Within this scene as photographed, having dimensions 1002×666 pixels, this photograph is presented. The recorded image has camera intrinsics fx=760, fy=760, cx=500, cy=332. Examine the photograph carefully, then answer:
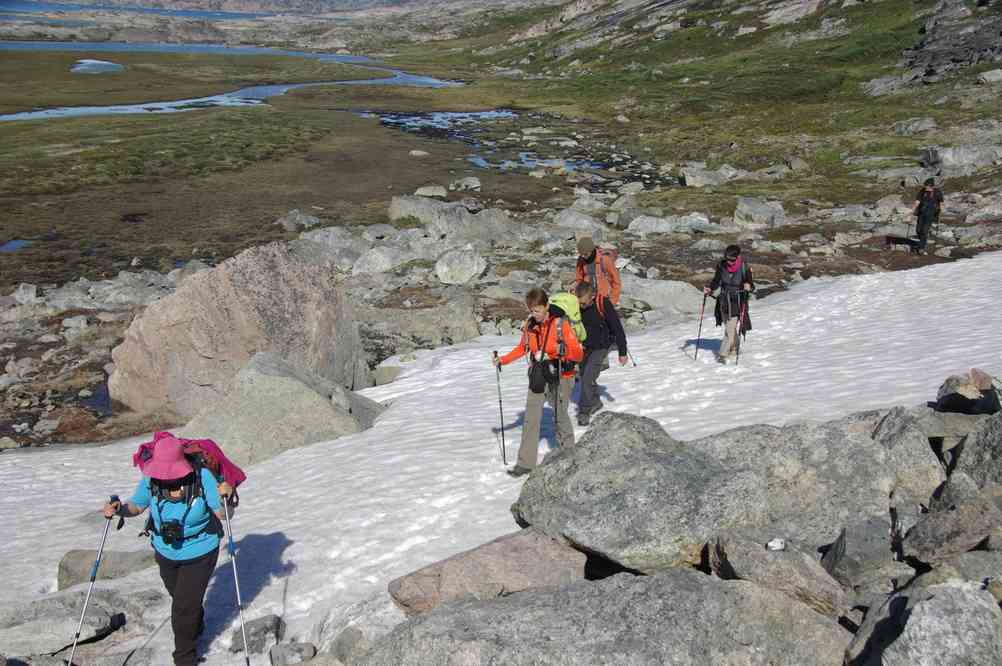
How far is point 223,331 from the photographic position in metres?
17.7

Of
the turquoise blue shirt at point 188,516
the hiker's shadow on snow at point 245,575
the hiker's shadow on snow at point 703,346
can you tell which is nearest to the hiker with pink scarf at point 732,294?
the hiker's shadow on snow at point 703,346

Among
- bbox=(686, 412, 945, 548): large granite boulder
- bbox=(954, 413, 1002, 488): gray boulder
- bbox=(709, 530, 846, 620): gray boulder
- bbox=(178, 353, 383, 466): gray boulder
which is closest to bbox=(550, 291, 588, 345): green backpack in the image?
bbox=(686, 412, 945, 548): large granite boulder

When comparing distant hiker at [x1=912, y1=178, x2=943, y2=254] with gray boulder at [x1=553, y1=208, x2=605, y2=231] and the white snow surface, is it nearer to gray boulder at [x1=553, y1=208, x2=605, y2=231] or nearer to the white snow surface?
the white snow surface

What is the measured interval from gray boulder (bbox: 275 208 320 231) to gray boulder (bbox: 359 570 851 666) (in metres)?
37.8

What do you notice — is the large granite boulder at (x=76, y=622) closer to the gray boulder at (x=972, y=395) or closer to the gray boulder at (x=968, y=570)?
the gray boulder at (x=968, y=570)

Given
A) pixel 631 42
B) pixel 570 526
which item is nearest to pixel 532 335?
pixel 570 526

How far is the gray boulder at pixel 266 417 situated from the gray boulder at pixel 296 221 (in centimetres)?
2744

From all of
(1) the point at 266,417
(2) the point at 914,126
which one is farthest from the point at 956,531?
(2) the point at 914,126

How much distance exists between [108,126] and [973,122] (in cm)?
7999

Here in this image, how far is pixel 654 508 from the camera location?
318 inches

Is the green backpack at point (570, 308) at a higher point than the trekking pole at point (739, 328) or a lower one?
higher

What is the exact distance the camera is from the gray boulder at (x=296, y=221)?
41.9 metres

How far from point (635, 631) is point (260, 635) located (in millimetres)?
4341

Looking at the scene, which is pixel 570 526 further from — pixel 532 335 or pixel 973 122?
pixel 973 122
